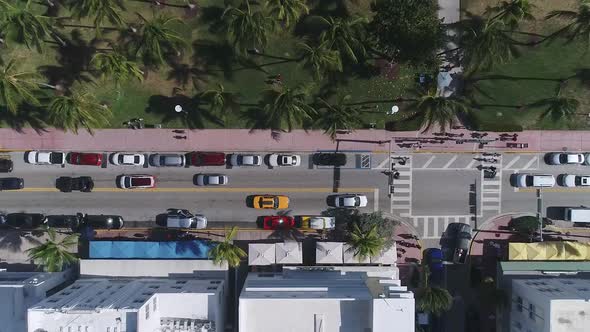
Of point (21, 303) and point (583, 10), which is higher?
point (583, 10)

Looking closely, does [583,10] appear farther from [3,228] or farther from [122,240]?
[3,228]

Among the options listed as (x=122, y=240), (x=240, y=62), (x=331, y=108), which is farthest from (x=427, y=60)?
(x=122, y=240)

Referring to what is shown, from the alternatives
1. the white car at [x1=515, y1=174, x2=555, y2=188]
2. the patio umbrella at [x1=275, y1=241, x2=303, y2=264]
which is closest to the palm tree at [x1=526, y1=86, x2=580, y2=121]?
the white car at [x1=515, y1=174, x2=555, y2=188]

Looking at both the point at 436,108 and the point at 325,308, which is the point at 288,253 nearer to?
the point at 325,308

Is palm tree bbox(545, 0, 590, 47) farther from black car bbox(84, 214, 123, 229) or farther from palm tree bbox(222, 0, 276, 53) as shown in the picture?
black car bbox(84, 214, 123, 229)

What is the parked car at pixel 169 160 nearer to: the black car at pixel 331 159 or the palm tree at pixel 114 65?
the palm tree at pixel 114 65

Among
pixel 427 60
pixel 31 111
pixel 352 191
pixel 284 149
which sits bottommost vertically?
pixel 352 191

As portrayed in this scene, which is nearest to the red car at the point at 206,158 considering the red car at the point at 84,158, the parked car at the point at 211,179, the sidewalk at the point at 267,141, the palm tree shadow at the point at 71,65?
the sidewalk at the point at 267,141
